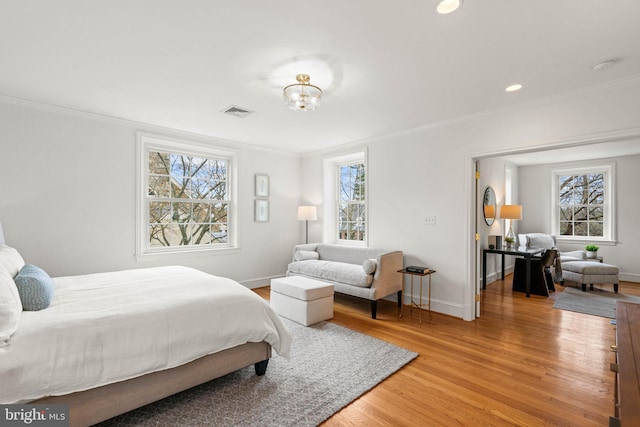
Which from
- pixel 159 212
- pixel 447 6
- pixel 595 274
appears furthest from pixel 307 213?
pixel 595 274

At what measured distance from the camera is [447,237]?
3887mm

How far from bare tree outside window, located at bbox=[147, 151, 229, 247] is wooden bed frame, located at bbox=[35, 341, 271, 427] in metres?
2.80

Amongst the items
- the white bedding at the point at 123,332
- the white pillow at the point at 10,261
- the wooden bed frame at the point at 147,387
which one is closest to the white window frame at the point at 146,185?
the white bedding at the point at 123,332

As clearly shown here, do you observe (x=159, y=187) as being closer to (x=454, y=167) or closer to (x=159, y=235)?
(x=159, y=235)

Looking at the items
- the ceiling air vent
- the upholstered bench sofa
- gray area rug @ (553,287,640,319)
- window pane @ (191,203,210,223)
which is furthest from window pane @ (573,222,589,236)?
window pane @ (191,203,210,223)

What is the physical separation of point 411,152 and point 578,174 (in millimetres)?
5034

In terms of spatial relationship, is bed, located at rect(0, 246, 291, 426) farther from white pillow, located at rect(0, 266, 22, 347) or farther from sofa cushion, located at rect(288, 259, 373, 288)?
sofa cushion, located at rect(288, 259, 373, 288)

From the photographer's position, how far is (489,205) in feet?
18.5

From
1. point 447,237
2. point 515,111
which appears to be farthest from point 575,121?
point 447,237

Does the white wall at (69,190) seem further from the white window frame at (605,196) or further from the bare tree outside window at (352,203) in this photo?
the white window frame at (605,196)

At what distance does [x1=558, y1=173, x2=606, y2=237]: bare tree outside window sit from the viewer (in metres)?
6.46

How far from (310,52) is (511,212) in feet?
17.2

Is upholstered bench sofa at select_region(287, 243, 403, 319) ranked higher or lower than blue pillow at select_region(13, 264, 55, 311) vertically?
lower

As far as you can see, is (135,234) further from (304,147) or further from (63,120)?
(304,147)
